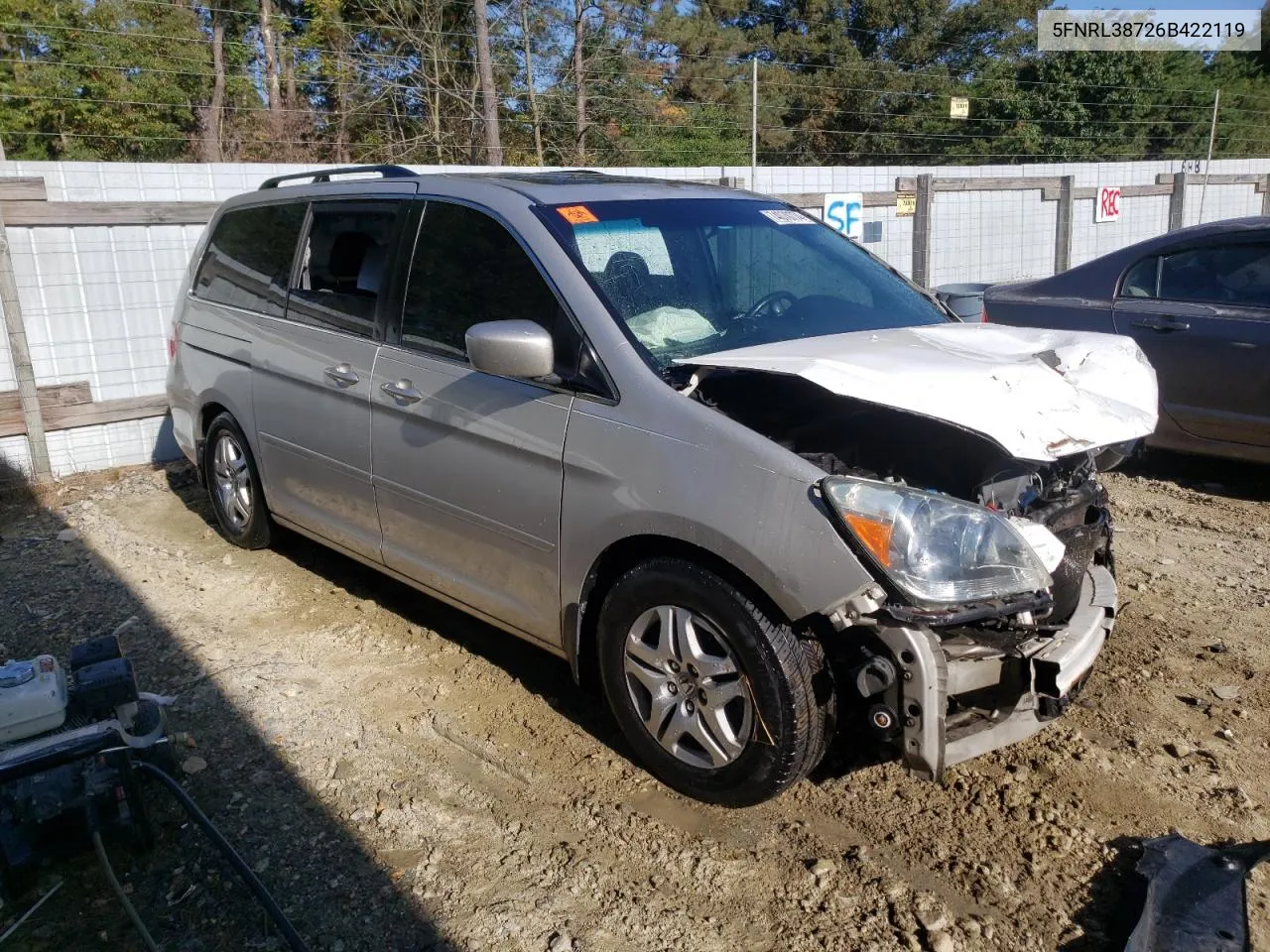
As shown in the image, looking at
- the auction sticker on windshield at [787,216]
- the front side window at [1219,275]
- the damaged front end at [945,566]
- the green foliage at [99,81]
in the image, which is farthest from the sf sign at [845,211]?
the green foliage at [99,81]

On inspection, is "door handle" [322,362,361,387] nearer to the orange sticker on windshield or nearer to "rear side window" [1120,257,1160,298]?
the orange sticker on windshield

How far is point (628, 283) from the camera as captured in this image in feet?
11.8

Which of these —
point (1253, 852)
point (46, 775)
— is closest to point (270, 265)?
point (46, 775)

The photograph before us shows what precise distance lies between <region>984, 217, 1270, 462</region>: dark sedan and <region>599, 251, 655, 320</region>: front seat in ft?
13.8

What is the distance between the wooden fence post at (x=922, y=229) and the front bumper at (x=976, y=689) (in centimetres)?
912

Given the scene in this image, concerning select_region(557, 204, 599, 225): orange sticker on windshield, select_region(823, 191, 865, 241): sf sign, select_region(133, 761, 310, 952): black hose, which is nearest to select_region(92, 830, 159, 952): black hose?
select_region(133, 761, 310, 952): black hose

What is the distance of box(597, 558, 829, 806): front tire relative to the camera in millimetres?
2918

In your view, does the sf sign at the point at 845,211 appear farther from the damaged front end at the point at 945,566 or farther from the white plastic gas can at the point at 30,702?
the white plastic gas can at the point at 30,702

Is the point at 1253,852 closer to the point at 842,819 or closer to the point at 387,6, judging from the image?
the point at 842,819

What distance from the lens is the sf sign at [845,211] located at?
10.9 m

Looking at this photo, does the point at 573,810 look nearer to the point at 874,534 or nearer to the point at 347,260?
the point at 874,534

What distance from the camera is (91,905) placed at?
9.62 feet

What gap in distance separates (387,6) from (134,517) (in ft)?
59.0

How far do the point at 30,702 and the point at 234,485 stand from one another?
2.38 metres
